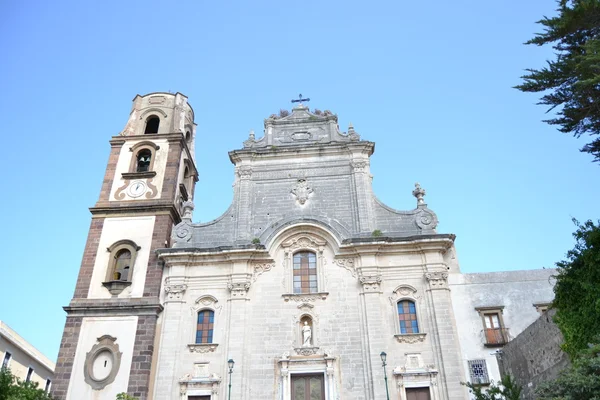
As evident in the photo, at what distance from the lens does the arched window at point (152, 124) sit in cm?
2922

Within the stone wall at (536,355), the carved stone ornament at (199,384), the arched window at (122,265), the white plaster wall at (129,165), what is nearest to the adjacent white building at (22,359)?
the arched window at (122,265)

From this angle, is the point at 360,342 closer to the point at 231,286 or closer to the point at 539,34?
the point at 231,286

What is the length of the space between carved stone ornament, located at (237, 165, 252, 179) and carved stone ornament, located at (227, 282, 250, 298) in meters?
5.44

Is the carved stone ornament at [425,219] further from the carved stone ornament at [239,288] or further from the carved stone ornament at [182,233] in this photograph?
the carved stone ornament at [182,233]

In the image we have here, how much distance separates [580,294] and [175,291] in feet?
48.5

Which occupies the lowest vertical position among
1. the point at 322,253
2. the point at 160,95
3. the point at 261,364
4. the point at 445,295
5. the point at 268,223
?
the point at 261,364

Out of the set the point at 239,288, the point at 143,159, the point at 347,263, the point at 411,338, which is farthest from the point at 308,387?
the point at 143,159

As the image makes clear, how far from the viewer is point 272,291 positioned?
21.9 metres

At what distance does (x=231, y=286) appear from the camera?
21.9m

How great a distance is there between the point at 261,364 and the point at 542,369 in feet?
31.9

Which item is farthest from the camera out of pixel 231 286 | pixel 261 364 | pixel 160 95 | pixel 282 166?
pixel 160 95

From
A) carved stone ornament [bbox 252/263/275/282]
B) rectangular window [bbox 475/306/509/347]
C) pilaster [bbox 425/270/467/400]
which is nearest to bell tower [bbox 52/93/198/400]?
carved stone ornament [bbox 252/263/275/282]

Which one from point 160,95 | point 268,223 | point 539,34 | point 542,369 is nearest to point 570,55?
point 539,34

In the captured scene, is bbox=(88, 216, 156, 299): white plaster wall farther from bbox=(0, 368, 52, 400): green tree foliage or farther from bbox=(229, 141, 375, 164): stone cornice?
bbox=(229, 141, 375, 164): stone cornice
